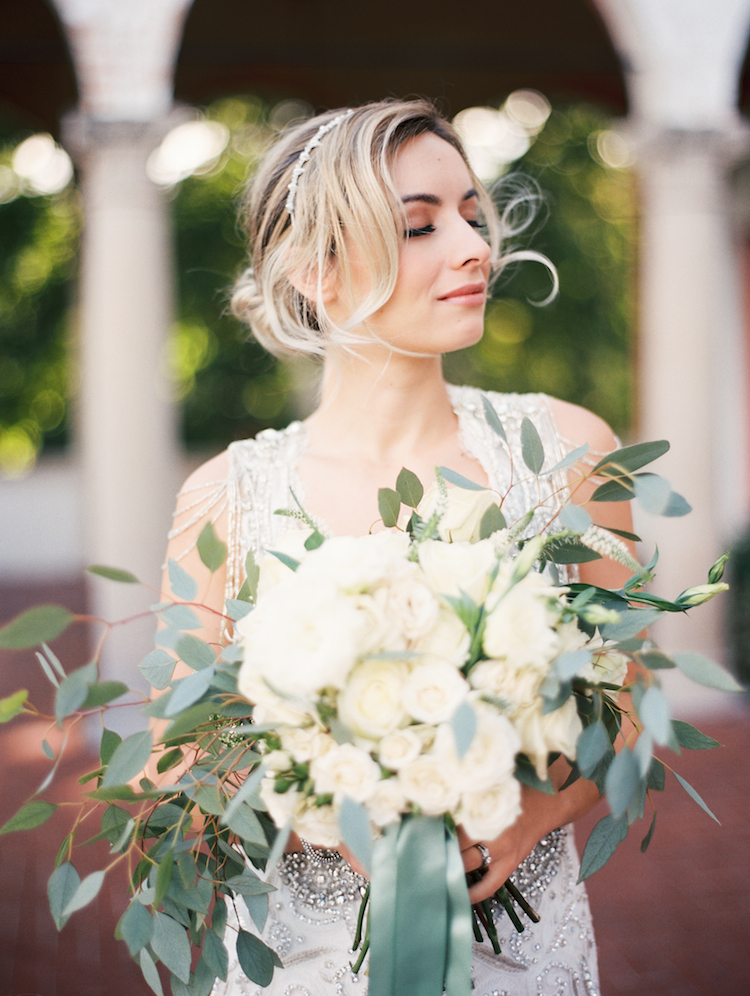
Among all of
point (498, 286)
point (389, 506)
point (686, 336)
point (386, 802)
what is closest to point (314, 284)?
point (389, 506)

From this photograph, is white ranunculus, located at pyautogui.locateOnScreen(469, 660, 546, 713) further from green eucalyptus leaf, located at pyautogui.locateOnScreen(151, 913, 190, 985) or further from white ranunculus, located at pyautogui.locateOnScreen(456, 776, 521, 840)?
green eucalyptus leaf, located at pyautogui.locateOnScreen(151, 913, 190, 985)

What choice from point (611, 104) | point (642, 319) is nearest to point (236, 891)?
point (642, 319)

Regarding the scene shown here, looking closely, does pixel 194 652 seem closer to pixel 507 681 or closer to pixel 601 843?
pixel 507 681

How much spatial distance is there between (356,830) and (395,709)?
0.46 feet

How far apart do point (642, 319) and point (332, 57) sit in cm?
359

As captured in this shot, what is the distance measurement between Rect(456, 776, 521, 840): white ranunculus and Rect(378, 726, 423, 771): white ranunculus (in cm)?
8

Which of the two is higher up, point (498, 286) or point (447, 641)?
point (498, 286)

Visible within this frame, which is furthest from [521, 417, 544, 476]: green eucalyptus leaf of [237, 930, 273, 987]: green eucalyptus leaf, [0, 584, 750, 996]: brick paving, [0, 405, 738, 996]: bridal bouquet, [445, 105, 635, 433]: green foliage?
[445, 105, 635, 433]: green foliage

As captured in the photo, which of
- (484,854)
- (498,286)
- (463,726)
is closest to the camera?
(463,726)

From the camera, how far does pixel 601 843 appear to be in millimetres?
1277

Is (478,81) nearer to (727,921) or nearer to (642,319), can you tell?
(642,319)

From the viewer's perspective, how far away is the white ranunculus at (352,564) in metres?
1.06

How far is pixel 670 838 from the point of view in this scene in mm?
4762

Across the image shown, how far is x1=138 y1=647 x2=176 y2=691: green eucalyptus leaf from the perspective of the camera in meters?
1.31
